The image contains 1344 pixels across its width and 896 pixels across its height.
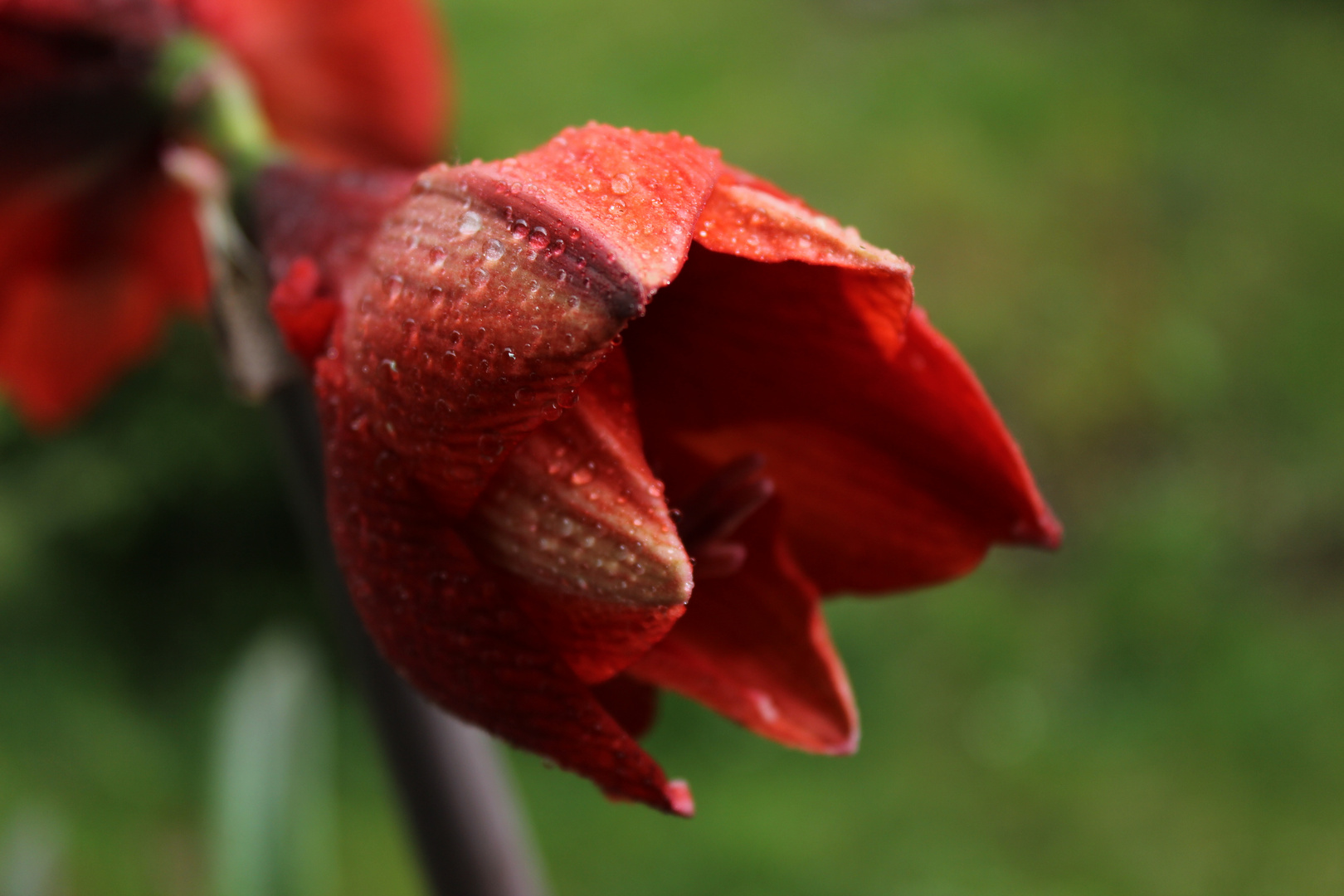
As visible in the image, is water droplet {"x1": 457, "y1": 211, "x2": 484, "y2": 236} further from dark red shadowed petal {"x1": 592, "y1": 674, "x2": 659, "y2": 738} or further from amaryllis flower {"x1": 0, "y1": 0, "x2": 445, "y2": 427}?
amaryllis flower {"x1": 0, "y1": 0, "x2": 445, "y2": 427}

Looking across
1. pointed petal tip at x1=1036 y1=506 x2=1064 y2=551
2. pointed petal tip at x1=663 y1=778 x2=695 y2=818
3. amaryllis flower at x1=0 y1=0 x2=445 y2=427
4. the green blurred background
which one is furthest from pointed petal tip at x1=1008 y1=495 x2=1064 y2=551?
the green blurred background

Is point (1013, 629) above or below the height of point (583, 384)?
below

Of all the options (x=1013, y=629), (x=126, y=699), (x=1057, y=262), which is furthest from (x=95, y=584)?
(x=1057, y=262)

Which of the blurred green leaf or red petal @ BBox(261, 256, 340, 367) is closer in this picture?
red petal @ BBox(261, 256, 340, 367)

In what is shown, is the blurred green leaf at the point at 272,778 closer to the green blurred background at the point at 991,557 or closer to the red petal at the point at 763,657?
the green blurred background at the point at 991,557

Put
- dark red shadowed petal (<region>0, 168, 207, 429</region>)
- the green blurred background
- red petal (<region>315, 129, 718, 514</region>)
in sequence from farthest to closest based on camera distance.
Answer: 1. the green blurred background
2. dark red shadowed petal (<region>0, 168, 207, 429</region>)
3. red petal (<region>315, 129, 718, 514</region>)

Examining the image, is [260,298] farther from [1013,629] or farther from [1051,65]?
[1051,65]
